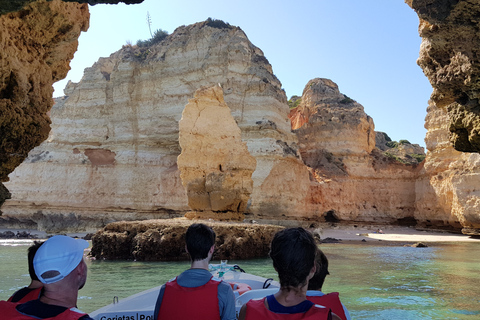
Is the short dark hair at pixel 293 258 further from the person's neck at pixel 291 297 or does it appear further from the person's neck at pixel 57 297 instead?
the person's neck at pixel 57 297

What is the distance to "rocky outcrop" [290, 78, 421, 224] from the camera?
31.7 m

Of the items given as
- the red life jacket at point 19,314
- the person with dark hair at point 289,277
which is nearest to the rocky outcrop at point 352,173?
the person with dark hair at point 289,277

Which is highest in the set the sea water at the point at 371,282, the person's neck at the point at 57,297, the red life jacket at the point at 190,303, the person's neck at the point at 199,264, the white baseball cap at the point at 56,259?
the white baseball cap at the point at 56,259

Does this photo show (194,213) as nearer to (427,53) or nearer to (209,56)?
(427,53)

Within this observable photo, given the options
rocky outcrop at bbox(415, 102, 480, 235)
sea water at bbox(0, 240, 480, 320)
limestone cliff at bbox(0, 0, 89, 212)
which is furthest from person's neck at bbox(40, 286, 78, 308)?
rocky outcrop at bbox(415, 102, 480, 235)

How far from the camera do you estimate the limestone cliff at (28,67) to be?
5.36 meters

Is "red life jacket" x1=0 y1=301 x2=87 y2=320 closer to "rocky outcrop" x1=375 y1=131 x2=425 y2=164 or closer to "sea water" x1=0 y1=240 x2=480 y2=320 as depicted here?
"sea water" x1=0 y1=240 x2=480 y2=320

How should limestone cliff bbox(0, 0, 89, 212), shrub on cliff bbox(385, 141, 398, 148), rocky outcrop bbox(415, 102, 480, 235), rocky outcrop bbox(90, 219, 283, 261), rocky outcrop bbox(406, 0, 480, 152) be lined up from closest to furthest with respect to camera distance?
1. rocky outcrop bbox(406, 0, 480, 152)
2. limestone cliff bbox(0, 0, 89, 212)
3. rocky outcrop bbox(90, 219, 283, 261)
4. rocky outcrop bbox(415, 102, 480, 235)
5. shrub on cliff bbox(385, 141, 398, 148)

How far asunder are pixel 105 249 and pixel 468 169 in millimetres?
22269

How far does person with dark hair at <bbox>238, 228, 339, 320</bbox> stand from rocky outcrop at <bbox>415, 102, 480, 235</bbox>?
83.8 feet

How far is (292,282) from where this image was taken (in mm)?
2004

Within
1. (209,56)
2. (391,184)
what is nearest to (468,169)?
(391,184)

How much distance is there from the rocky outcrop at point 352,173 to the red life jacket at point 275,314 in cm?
2858

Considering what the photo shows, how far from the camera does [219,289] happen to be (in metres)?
2.64
